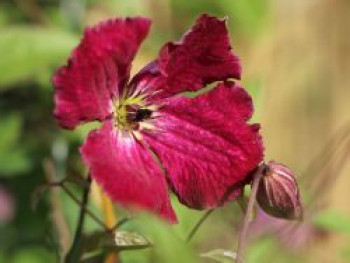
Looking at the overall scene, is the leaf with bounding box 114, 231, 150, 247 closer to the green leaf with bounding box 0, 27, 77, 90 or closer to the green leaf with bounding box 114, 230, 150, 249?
the green leaf with bounding box 114, 230, 150, 249

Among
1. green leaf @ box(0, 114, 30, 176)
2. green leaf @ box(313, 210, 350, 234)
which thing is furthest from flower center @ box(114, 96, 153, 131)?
green leaf @ box(0, 114, 30, 176)

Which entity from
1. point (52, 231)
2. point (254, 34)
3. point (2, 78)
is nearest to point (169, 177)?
point (52, 231)

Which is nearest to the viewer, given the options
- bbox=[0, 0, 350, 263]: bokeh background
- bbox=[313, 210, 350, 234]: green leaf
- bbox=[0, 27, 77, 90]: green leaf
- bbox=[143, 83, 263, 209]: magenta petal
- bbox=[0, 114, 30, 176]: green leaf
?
bbox=[143, 83, 263, 209]: magenta petal

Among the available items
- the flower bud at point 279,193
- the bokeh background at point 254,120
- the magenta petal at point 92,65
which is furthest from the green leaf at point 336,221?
the magenta petal at point 92,65

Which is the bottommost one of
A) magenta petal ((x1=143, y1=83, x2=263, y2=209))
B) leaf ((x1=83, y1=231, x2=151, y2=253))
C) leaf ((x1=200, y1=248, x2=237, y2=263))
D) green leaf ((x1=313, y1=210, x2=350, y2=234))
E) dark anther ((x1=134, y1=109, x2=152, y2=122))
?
green leaf ((x1=313, y1=210, x2=350, y2=234))

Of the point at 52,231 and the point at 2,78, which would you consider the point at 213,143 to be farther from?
the point at 2,78

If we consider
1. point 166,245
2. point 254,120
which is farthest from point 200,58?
point 254,120
